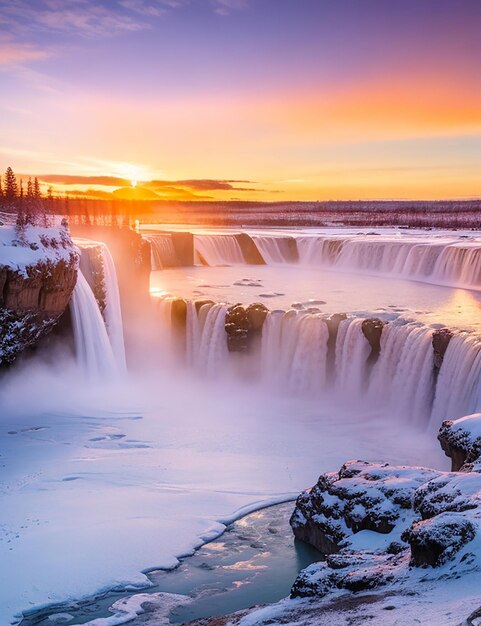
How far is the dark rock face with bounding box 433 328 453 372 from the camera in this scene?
1862 cm

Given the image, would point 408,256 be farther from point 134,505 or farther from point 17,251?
point 134,505

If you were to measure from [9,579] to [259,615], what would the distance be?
15.0 ft

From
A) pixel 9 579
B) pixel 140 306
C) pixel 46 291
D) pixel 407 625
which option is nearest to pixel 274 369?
pixel 140 306

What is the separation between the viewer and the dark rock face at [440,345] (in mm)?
18625

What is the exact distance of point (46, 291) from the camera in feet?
60.1

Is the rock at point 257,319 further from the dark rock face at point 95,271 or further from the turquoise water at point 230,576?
the turquoise water at point 230,576

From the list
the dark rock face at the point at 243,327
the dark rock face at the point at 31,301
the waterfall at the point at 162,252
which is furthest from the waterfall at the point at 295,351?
the waterfall at the point at 162,252

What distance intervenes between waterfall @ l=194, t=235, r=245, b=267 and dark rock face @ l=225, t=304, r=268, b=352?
2175 cm

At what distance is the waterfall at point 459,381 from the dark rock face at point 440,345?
0.84ft

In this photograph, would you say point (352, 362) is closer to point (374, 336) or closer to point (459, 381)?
point (374, 336)

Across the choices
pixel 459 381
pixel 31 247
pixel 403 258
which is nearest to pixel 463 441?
pixel 459 381

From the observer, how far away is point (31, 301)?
17828mm

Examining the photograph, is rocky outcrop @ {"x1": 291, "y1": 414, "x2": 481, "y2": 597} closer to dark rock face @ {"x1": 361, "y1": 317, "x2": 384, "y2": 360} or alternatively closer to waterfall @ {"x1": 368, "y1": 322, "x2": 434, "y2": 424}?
waterfall @ {"x1": 368, "y1": 322, "x2": 434, "y2": 424}

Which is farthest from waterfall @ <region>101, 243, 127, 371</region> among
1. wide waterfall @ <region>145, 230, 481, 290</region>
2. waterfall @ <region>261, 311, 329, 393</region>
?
wide waterfall @ <region>145, 230, 481, 290</region>
